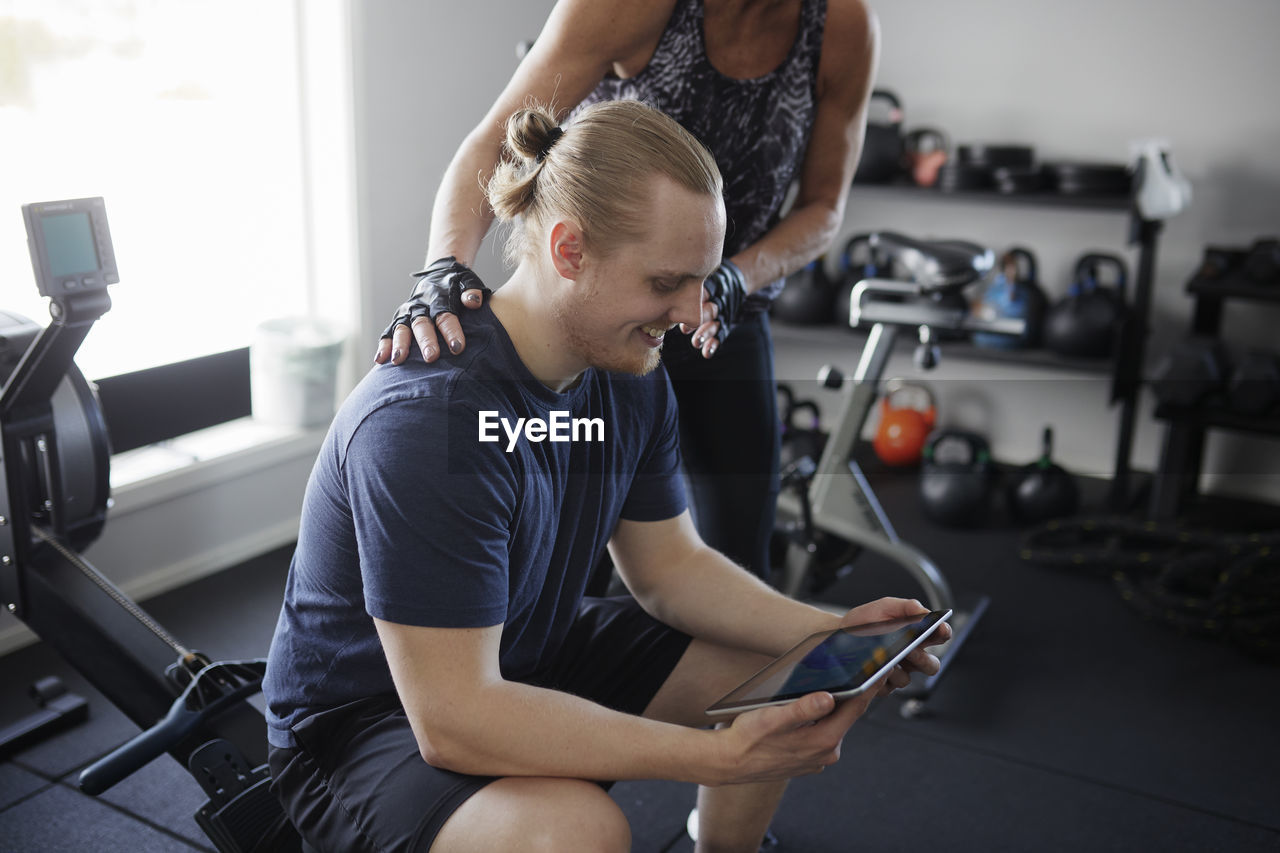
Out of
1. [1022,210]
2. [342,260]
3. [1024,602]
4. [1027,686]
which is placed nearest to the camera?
[1027,686]

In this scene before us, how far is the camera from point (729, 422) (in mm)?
1852

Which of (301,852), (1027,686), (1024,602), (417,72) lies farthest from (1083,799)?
(417,72)

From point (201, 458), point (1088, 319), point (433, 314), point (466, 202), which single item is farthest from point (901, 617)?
point (1088, 319)

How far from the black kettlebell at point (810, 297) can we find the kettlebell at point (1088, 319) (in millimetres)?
704

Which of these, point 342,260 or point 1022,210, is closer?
point 342,260

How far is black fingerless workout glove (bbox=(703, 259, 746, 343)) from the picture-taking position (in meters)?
1.50

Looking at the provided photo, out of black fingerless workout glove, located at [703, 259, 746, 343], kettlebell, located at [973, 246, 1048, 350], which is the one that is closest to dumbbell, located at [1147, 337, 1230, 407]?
kettlebell, located at [973, 246, 1048, 350]

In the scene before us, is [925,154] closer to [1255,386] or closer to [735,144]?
[1255,386]

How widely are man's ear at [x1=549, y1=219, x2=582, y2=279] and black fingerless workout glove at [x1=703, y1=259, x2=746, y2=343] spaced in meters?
0.34

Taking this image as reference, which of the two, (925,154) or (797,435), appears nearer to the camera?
(797,435)

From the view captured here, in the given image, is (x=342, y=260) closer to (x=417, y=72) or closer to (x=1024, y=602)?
(x=417, y=72)

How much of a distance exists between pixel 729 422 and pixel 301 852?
35.4 inches

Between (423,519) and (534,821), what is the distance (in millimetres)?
306

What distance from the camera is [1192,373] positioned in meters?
3.20
